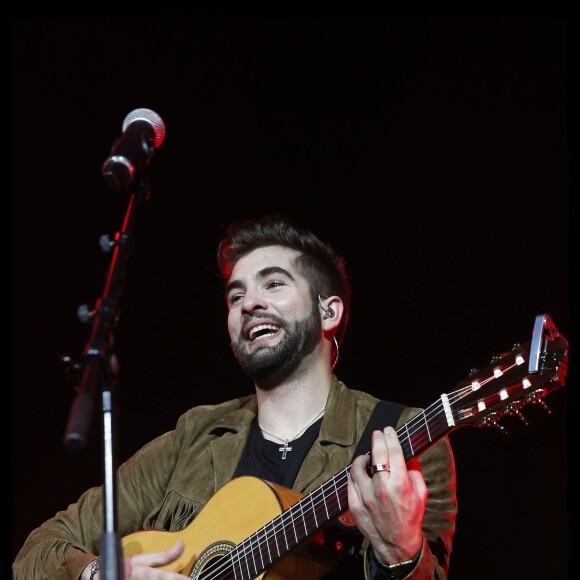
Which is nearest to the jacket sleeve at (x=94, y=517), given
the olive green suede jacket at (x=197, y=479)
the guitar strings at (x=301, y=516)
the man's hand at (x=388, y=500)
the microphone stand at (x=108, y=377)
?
the olive green suede jacket at (x=197, y=479)

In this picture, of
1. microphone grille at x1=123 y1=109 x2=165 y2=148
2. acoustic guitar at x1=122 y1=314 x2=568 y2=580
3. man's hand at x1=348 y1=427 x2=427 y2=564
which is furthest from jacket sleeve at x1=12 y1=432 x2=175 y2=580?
microphone grille at x1=123 y1=109 x2=165 y2=148

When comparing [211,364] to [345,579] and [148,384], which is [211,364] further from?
[345,579]

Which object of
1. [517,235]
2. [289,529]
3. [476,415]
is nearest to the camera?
[476,415]

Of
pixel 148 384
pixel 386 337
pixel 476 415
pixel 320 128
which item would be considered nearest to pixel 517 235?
pixel 386 337

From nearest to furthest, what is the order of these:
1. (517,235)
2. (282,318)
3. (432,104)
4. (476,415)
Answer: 1. (476,415)
2. (282,318)
3. (517,235)
4. (432,104)

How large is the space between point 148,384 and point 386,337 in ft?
3.92

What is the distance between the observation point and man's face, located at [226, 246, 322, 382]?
3621 millimetres

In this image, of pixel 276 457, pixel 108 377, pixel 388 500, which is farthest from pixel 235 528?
pixel 108 377

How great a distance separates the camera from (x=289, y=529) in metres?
2.93

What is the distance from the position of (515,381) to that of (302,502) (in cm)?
82

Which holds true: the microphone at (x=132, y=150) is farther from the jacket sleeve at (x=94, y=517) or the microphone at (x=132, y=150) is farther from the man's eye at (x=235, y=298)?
the jacket sleeve at (x=94, y=517)

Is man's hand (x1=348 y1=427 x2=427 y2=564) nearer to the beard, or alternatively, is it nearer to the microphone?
the beard

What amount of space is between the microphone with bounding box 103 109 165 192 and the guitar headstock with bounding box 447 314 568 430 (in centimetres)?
112

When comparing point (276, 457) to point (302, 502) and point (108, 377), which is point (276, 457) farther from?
point (108, 377)
